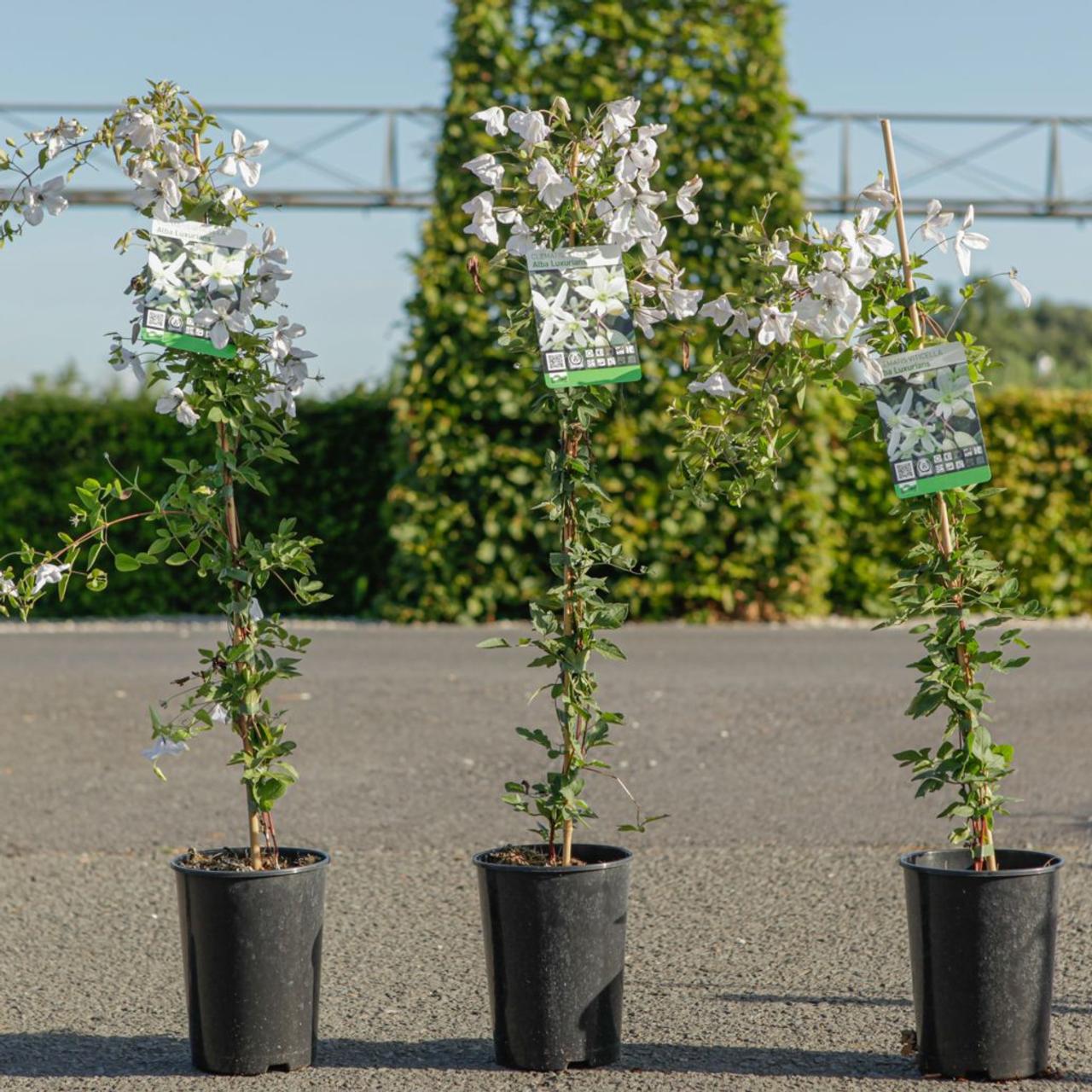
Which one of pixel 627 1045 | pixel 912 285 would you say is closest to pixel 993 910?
pixel 627 1045

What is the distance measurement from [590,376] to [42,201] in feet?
4.28

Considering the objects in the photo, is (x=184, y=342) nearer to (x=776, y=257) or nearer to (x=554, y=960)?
(x=776, y=257)

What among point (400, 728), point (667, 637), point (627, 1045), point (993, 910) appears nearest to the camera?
point (993, 910)

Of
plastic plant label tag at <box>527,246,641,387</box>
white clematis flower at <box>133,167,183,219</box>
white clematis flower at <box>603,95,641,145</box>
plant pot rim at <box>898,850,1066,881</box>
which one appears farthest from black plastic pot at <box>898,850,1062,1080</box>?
white clematis flower at <box>133,167,183,219</box>

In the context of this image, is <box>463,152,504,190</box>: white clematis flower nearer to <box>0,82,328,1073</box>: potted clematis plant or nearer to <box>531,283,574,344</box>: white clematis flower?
<box>531,283,574,344</box>: white clematis flower

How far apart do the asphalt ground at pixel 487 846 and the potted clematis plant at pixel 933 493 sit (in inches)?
8.3

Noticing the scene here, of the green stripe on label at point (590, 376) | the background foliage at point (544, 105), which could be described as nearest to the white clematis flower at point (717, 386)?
the green stripe on label at point (590, 376)

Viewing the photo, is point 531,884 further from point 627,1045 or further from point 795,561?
point 795,561

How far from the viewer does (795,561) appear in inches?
420

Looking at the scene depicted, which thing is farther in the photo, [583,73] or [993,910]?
[583,73]

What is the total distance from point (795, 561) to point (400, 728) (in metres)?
4.29

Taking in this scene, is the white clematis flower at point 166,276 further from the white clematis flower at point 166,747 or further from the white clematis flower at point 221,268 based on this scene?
the white clematis flower at point 166,747

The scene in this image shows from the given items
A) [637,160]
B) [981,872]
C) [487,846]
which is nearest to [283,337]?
[637,160]

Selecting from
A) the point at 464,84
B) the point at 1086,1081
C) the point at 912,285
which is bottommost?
the point at 1086,1081
